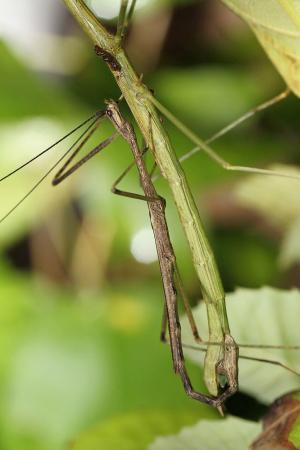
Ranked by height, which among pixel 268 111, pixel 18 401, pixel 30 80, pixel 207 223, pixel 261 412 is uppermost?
pixel 268 111

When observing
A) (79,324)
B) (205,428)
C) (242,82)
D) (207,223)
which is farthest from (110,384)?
(242,82)

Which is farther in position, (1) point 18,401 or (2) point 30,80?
(2) point 30,80

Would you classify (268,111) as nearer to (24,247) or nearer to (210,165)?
(210,165)

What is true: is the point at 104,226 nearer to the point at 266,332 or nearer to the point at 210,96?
the point at 210,96

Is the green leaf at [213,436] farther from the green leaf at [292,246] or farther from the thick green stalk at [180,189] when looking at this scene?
the green leaf at [292,246]

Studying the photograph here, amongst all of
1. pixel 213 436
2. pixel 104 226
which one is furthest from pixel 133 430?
pixel 104 226

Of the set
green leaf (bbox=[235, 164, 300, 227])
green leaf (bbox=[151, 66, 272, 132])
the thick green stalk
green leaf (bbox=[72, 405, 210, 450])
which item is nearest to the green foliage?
green leaf (bbox=[235, 164, 300, 227])

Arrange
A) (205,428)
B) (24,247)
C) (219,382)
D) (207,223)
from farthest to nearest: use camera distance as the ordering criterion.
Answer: (24,247) < (207,223) < (219,382) < (205,428)

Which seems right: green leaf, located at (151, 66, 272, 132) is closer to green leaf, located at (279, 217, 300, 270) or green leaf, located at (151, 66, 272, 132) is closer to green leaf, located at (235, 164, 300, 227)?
green leaf, located at (235, 164, 300, 227)
